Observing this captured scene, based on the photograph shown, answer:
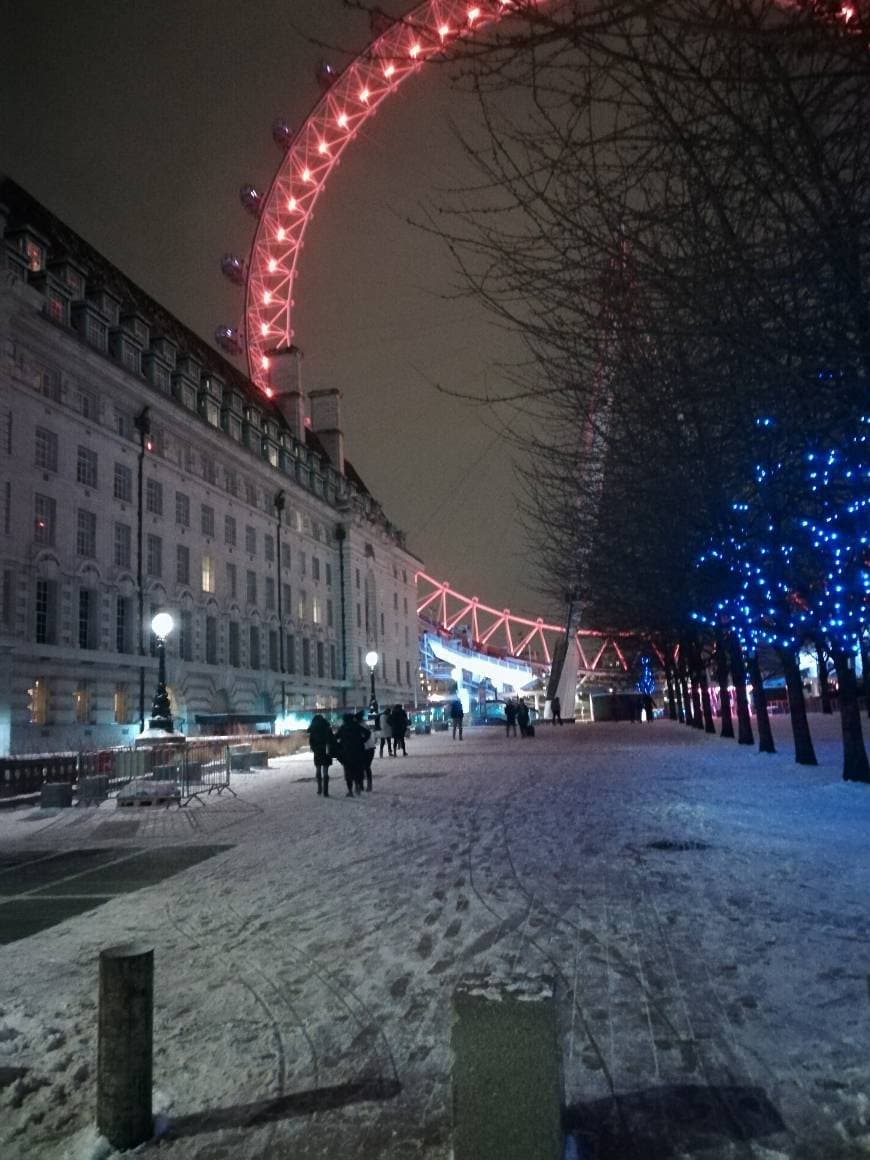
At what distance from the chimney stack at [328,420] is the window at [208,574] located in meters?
34.2

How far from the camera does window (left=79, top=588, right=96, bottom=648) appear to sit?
39.1 metres

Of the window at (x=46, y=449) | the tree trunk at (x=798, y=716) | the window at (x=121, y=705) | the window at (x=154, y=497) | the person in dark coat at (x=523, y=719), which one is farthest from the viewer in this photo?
the person in dark coat at (x=523, y=719)

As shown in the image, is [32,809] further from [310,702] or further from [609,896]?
[310,702]

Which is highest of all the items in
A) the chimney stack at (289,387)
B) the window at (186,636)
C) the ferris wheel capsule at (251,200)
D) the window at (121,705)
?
the ferris wheel capsule at (251,200)

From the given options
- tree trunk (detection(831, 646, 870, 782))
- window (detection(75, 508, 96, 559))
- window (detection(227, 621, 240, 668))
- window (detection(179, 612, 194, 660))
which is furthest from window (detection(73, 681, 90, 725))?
tree trunk (detection(831, 646, 870, 782))

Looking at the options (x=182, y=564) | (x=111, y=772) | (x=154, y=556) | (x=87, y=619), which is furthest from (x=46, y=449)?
(x=111, y=772)

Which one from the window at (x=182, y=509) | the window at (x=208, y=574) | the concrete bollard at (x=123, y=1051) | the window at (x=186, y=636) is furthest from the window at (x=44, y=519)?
the concrete bollard at (x=123, y=1051)

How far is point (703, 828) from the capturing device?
488 inches

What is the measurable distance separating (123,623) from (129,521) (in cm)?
493

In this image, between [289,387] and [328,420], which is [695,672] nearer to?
[289,387]

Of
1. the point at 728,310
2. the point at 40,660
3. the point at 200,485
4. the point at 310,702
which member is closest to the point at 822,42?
the point at 728,310

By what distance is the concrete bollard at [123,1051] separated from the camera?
4098 millimetres

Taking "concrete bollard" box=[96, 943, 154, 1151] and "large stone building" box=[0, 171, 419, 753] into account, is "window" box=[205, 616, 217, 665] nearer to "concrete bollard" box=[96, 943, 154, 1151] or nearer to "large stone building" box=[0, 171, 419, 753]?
"large stone building" box=[0, 171, 419, 753]

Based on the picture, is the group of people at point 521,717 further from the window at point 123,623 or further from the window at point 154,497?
the window at point 154,497
